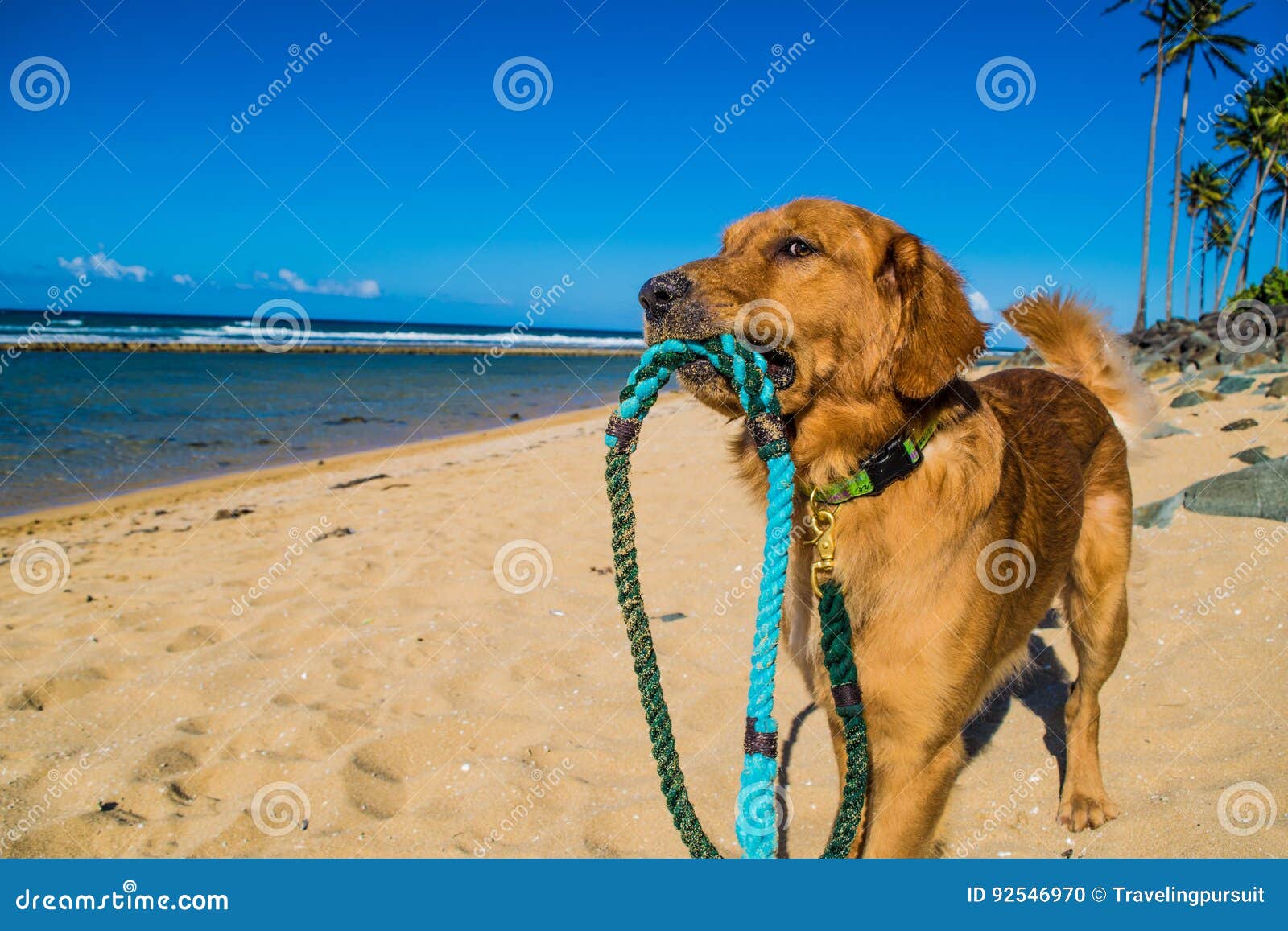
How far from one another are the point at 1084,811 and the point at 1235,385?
30.6ft

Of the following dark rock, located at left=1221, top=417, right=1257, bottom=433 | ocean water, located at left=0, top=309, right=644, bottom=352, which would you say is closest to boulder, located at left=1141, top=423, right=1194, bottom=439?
dark rock, located at left=1221, top=417, right=1257, bottom=433

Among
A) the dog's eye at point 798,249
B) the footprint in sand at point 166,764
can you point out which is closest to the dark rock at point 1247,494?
the dog's eye at point 798,249

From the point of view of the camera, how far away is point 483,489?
9.74 metres

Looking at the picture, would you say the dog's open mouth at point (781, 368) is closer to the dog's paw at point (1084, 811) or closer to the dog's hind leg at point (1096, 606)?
the dog's hind leg at point (1096, 606)

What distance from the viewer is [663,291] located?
2.70m

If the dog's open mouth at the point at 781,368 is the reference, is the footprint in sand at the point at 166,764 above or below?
below

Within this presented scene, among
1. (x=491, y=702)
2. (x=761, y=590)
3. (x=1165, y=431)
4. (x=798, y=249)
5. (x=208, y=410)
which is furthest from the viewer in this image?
(x=208, y=410)

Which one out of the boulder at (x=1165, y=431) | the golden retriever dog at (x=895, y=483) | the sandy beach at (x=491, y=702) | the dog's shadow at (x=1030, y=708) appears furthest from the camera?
the boulder at (x=1165, y=431)

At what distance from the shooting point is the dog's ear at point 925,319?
271 cm

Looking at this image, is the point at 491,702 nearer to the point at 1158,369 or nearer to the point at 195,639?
the point at 195,639

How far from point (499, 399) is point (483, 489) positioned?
1428cm

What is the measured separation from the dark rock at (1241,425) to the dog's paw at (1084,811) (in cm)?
625

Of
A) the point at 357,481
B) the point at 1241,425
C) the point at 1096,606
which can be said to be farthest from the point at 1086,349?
the point at 357,481

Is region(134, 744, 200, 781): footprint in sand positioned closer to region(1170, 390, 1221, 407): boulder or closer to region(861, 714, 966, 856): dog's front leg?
region(861, 714, 966, 856): dog's front leg
